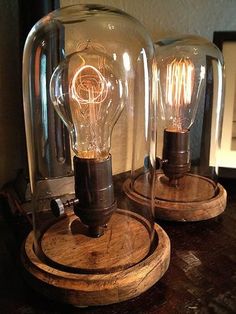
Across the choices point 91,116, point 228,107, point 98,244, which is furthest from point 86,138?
point 228,107

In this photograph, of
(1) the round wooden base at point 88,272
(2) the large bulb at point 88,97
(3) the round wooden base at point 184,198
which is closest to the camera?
(1) the round wooden base at point 88,272

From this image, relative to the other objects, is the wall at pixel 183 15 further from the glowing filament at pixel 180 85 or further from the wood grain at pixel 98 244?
the wood grain at pixel 98 244

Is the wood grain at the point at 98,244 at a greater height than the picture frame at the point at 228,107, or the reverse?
the picture frame at the point at 228,107

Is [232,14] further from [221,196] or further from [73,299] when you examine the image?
[73,299]

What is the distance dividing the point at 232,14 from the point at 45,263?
0.85 m

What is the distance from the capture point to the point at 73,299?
1.33ft

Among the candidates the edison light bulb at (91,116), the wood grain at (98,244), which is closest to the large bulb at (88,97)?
the edison light bulb at (91,116)

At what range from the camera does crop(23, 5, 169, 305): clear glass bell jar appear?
476mm

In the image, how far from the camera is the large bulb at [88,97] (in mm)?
517

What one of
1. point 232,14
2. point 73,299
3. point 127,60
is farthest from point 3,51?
point 232,14

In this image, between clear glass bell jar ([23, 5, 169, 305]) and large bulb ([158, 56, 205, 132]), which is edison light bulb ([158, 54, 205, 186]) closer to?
large bulb ([158, 56, 205, 132])

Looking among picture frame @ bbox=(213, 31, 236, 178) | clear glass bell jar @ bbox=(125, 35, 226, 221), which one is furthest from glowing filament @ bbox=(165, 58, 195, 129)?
picture frame @ bbox=(213, 31, 236, 178)

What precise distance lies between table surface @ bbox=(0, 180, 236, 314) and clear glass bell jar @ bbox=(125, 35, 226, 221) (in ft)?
0.19

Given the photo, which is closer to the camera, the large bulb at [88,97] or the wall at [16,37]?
the large bulb at [88,97]
